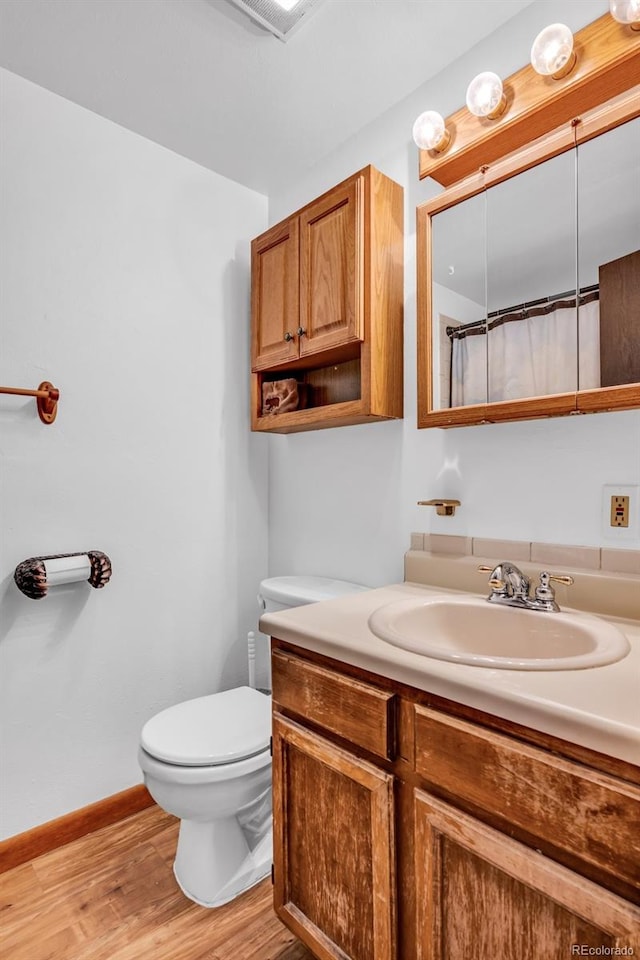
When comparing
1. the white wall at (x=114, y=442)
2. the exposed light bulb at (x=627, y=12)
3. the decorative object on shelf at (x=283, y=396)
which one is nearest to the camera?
the exposed light bulb at (x=627, y=12)

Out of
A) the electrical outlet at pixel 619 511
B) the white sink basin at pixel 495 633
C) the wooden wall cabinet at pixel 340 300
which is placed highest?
the wooden wall cabinet at pixel 340 300

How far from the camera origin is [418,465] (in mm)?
1629

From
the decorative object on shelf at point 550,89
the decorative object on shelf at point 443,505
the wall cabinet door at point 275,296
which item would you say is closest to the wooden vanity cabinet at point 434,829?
the decorative object on shelf at point 443,505

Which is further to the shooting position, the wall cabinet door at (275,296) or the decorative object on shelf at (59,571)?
the wall cabinet door at (275,296)

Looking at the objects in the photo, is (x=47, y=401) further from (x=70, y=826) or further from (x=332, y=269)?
(x=70, y=826)

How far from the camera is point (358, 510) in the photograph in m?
1.83

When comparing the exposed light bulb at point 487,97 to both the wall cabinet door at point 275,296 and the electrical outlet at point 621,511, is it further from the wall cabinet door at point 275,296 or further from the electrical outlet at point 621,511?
the electrical outlet at point 621,511

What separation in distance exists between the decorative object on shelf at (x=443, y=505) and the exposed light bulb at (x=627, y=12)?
3.73ft

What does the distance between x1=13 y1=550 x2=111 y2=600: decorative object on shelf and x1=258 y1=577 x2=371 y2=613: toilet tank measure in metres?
0.54

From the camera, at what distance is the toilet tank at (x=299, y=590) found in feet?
5.54

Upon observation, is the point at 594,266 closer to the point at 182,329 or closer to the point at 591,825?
the point at 591,825

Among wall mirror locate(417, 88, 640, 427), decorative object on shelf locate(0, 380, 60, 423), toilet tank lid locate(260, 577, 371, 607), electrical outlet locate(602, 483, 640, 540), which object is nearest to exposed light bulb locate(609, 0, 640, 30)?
wall mirror locate(417, 88, 640, 427)

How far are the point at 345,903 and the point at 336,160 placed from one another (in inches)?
88.5

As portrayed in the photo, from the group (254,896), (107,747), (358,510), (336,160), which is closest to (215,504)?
(358,510)
